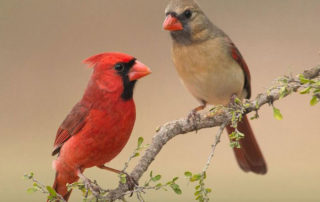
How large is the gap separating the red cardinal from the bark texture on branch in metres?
0.14

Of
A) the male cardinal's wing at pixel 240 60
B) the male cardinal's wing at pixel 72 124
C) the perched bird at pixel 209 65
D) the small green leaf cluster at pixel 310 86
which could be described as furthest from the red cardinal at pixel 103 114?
the male cardinal's wing at pixel 240 60

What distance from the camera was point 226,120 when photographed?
1877mm

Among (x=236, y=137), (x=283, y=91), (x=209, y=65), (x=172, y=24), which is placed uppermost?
(x=172, y=24)

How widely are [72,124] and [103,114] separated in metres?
0.15

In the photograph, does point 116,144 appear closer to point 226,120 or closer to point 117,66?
point 117,66

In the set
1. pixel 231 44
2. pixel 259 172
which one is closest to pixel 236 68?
pixel 231 44

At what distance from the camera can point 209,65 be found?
2.41 metres

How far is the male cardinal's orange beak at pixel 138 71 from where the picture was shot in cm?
154

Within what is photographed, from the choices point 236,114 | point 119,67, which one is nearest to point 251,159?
point 236,114

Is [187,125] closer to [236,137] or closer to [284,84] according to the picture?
[236,137]

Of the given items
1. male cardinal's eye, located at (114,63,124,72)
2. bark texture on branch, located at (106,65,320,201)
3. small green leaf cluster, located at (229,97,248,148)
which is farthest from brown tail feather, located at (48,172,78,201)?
small green leaf cluster, located at (229,97,248,148)

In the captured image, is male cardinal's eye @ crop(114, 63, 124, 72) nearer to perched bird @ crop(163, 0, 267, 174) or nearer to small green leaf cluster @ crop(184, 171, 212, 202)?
small green leaf cluster @ crop(184, 171, 212, 202)

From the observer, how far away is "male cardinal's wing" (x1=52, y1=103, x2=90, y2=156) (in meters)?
1.71

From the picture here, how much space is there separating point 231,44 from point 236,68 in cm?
15
